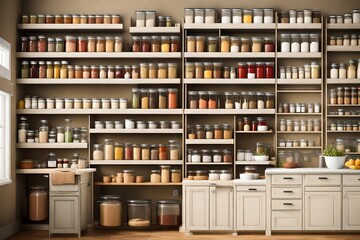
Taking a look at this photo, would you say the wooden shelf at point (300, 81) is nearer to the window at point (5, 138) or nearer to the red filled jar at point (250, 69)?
the red filled jar at point (250, 69)

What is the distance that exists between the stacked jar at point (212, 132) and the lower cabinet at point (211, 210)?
0.98 metres

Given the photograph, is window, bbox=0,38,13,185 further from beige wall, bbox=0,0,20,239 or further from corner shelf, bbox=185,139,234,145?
corner shelf, bbox=185,139,234,145

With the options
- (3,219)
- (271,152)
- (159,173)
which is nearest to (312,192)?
(271,152)

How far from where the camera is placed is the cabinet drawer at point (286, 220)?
32.1 ft

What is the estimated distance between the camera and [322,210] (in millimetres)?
9781

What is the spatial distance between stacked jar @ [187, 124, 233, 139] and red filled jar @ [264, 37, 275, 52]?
4.22ft

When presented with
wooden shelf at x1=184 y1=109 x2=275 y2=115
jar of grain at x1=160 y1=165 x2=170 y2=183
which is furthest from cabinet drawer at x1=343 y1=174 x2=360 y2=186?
jar of grain at x1=160 y1=165 x2=170 y2=183

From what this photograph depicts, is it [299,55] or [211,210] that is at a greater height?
[299,55]

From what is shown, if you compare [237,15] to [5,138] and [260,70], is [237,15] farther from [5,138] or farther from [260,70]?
[5,138]

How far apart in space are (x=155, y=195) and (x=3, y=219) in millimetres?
2389

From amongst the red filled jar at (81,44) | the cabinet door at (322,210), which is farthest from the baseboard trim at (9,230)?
the cabinet door at (322,210)

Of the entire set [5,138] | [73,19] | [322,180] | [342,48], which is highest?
[73,19]

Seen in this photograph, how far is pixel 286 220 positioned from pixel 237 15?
123 inches

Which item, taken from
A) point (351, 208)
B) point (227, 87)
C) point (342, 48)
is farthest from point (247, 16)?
point (351, 208)
